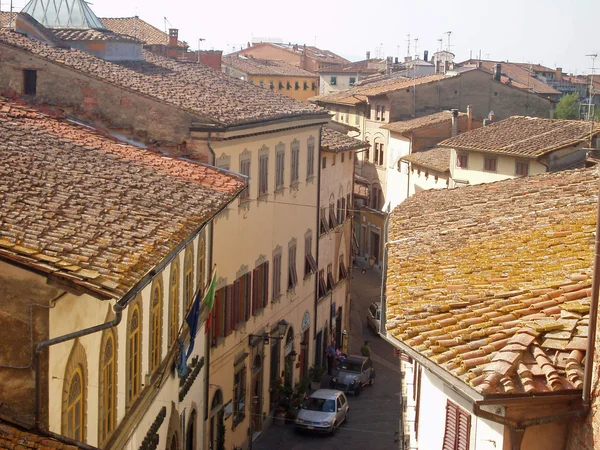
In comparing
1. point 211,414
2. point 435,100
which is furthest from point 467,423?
point 435,100

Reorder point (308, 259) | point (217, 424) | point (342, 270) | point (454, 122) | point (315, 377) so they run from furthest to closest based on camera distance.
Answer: point (454, 122)
point (342, 270)
point (315, 377)
point (308, 259)
point (217, 424)

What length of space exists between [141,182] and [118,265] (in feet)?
19.5

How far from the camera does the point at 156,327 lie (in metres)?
16.0

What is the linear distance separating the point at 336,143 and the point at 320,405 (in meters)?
12.8

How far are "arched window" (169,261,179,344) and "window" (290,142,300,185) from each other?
14.4m

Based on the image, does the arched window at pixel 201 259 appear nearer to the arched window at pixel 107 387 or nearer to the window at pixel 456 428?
the arched window at pixel 107 387

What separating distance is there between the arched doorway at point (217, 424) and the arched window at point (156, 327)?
8.45 metres

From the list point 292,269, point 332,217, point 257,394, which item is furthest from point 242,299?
point 332,217

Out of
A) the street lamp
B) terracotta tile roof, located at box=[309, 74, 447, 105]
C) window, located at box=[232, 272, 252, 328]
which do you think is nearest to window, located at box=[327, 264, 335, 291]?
the street lamp

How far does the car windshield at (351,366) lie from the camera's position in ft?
115

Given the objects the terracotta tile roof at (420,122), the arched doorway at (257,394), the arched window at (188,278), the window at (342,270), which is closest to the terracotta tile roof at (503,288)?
the arched window at (188,278)

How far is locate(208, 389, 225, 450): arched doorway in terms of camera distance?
975 inches

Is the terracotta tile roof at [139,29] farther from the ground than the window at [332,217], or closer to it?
farther from the ground

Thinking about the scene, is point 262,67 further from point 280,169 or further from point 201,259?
point 201,259
